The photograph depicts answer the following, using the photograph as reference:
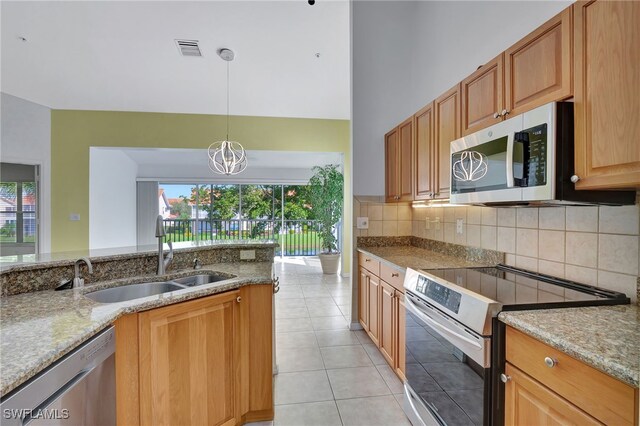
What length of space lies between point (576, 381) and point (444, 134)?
166 centimetres

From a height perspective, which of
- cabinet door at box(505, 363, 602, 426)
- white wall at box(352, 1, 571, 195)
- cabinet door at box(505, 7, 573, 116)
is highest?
white wall at box(352, 1, 571, 195)

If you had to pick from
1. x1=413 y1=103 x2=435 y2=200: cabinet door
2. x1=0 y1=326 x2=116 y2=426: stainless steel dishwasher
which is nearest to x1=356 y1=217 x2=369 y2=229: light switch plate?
x1=413 y1=103 x2=435 y2=200: cabinet door

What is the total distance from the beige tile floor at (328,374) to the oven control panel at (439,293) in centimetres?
85

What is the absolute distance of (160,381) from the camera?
1.33 meters

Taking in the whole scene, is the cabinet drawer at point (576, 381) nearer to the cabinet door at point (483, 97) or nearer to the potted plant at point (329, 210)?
the cabinet door at point (483, 97)

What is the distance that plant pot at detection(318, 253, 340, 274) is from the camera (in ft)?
18.6

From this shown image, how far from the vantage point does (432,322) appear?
1.52m

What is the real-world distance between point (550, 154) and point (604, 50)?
1.24 ft

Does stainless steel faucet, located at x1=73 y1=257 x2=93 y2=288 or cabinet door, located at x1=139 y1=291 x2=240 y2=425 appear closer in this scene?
cabinet door, located at x1=139 y1=291 x2=240 y2=425

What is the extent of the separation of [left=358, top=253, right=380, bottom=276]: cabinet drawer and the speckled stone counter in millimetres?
1427

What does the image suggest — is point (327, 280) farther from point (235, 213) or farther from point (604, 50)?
point (604, 50)

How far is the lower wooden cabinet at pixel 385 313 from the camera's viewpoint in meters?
2.07

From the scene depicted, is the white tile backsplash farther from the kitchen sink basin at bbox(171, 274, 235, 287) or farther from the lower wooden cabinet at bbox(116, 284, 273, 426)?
the kitchen sink basin at bbox(171, 274, 235, 287)

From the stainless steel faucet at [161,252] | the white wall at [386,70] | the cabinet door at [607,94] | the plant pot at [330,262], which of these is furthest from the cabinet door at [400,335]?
the plant pot at [330,262]
